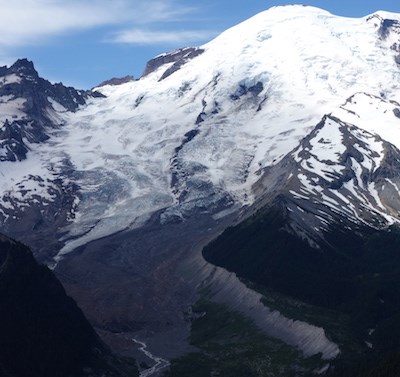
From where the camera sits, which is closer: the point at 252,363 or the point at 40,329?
the point at 40,329

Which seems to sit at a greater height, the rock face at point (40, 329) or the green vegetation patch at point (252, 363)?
the rock face at point (40, 329)

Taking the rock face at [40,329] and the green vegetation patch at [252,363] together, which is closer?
the rock face at [40,329]

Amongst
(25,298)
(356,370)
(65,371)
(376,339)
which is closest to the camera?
A: (356,370)

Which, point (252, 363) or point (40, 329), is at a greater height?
point (40, 329)

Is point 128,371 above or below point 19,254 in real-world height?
below

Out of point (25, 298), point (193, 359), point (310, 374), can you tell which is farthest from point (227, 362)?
point (25, 298)

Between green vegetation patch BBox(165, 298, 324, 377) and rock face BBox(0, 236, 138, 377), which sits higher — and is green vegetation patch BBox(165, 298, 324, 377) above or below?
below

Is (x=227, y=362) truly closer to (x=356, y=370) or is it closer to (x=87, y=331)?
(x=87, y=331)

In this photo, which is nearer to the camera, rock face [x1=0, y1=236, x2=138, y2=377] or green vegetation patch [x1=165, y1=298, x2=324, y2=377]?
rock face [x1=0, y1=236, x2=138, y2=377]
